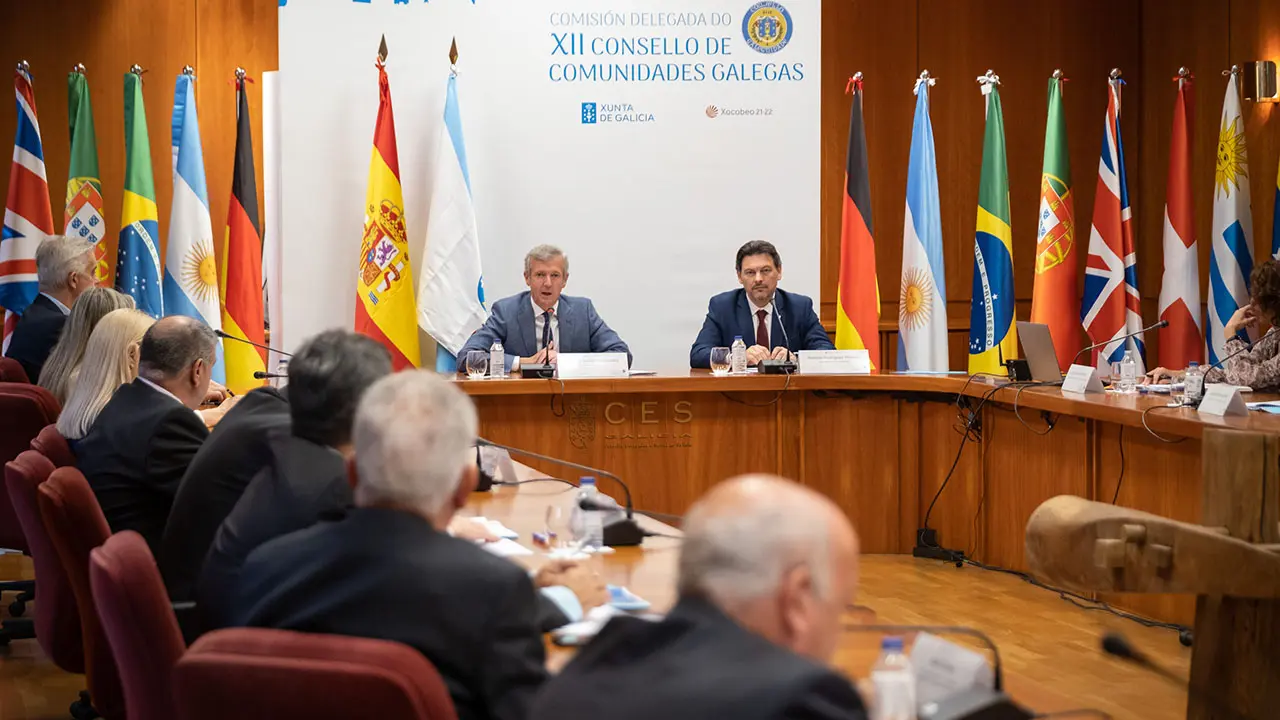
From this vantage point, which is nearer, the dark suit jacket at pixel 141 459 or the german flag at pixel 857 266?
the dark suit jacket at pixel 141 459

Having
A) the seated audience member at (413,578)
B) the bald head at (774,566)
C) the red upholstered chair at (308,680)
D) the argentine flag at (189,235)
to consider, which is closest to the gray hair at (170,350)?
the seated audience member at (413,578)

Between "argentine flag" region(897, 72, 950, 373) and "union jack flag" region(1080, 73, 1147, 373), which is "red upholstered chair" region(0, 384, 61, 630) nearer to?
"argentine flag" region(897, 72, 950, 373)

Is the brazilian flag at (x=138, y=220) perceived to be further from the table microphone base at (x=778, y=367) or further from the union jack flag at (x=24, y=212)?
the table microphone base at (x=778, y=367)

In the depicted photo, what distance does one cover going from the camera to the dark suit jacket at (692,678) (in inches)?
45.0

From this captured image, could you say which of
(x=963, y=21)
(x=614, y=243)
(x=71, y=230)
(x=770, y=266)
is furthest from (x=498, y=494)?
(x=963, y=21)

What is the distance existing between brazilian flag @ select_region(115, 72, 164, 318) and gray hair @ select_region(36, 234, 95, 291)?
1.15 meters

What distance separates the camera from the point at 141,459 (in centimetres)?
325

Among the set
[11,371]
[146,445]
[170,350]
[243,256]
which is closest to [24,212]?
[243,256]

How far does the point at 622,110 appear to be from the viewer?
7.08 meters

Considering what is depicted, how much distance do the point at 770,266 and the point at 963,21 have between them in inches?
122

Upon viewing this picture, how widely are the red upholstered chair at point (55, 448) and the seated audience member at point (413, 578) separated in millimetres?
1834

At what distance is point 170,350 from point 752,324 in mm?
3499

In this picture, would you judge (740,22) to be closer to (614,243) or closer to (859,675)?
(614,243)

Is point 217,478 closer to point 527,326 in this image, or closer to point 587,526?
point 587,526
